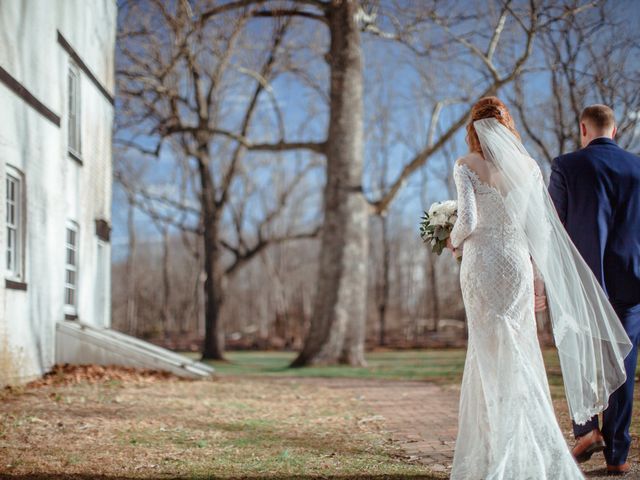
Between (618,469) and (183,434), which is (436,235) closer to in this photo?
(618,469)

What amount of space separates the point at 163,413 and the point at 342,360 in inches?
344

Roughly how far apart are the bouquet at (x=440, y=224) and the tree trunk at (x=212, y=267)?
54.8 ft

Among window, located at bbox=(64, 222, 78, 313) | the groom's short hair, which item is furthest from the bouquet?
window, located at bbox=(64, 222, 78, 313)

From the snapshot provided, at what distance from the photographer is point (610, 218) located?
5117 millimetres

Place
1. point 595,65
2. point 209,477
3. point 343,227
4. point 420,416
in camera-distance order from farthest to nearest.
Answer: point 343,227
point 595,65
point 420,416
point 209,477

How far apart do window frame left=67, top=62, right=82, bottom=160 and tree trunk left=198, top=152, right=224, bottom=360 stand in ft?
25.5

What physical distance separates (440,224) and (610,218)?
1211 millimetres

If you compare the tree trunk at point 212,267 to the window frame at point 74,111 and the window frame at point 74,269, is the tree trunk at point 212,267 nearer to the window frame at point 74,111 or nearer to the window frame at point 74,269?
the window frame at point 74,111

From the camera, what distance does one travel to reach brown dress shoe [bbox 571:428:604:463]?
4891 millimetres

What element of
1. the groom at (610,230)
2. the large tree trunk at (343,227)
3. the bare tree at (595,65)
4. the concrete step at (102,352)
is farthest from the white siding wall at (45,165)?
the bare tree at (595,65)

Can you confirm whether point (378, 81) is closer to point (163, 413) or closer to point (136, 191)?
point (136, 191)

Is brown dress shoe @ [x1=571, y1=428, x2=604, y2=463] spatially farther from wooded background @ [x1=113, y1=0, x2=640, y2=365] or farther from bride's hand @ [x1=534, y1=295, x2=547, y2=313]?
wooded background @ [x1=113, y1=0, x2=640, y2=365]

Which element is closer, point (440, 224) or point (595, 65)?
point (440, 224)

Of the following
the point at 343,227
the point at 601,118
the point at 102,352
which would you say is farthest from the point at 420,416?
the point at 343,227
